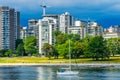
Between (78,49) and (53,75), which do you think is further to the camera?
(78,49)

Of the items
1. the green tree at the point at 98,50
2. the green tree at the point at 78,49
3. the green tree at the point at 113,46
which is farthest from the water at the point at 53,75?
the green tree at the point at 113,46

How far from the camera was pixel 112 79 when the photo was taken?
10075 cm

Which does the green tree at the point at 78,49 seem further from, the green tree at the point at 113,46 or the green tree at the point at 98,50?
the green tree at the point at 113,46

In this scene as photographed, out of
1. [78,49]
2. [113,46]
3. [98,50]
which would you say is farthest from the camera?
[113,46]

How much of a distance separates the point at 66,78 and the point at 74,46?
236 ft

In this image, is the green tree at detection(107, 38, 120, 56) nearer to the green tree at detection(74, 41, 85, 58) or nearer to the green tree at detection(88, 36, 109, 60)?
the green tree at detection(74, 41, 85, 58)

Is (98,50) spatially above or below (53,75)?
above

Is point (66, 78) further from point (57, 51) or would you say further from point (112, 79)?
point (57, 51)

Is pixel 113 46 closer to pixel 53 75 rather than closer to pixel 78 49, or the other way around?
pixel 78 49

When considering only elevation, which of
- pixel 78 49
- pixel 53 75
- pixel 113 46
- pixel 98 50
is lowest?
pixel 53 75

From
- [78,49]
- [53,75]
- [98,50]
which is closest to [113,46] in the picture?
[78,49]

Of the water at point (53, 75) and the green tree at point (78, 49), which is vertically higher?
the green tree at point (78, 49)

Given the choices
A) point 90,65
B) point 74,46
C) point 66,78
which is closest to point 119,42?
point 74,46

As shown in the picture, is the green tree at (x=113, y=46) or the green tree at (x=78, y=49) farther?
the green tree at (x=113, y=46)
